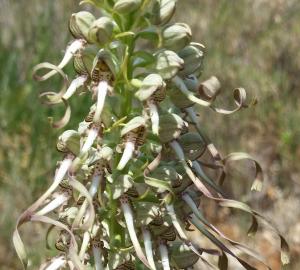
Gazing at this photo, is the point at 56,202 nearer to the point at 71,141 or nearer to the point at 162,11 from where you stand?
the point at 71,141

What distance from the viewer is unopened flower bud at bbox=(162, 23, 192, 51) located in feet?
5.40

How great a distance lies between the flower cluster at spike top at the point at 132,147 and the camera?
1.60m

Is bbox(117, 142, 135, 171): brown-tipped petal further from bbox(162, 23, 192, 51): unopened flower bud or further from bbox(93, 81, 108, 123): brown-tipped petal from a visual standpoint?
bbox(162, 23, 192, 51): unopened flower bud

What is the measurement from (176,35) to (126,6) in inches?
5.5

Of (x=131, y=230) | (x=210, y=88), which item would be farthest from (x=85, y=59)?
(x=131, y=230)

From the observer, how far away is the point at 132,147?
5.26 feet

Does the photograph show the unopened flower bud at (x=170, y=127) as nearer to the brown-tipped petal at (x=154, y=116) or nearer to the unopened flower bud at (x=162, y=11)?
the brown-tipped petal at (x=154, y=116)

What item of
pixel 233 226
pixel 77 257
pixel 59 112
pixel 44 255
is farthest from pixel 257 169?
pixel 233 226

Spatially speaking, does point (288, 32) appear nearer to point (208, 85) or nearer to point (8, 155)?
point (8, 155)

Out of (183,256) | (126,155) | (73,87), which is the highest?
(73,87)

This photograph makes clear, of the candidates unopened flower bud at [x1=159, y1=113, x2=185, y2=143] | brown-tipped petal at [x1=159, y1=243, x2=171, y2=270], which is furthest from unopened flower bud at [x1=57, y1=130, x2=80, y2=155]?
brown-tipped petal at [x1=159, y1=243, x2=171, y2=270]

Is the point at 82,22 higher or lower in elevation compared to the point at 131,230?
higher

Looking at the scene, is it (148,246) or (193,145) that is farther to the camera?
(193,145)

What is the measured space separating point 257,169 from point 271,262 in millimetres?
3739
